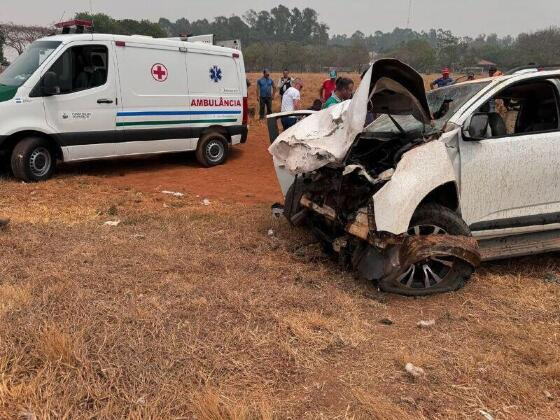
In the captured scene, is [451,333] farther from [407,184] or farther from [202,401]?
[202,401]

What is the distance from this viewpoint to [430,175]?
12.5 feet

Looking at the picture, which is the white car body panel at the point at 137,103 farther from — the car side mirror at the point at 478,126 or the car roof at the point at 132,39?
the car side mirror at the point at 478,126

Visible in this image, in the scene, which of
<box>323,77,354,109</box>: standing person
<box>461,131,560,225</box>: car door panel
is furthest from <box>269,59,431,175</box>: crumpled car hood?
<box>323,77,354,109</box>: standing person

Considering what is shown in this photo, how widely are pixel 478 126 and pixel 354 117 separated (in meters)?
1.08

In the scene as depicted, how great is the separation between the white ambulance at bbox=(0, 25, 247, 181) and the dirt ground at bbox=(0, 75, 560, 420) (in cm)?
285

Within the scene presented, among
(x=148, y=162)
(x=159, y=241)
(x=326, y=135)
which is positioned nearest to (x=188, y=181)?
(x=148, y=162)

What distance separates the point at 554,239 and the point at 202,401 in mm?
3431

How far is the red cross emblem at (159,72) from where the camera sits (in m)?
8.74

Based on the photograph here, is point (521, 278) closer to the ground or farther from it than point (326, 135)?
closer to the ground

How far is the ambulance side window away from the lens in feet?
25.7

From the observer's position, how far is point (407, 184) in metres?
3.69

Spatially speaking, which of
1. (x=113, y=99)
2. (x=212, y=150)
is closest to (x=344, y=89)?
(x=113, y=99)

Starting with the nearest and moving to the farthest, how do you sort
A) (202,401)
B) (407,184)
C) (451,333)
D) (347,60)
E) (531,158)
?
(202,401), (451,333), (407,184), (531,158), (347,60)

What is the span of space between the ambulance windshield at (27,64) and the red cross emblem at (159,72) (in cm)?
152
